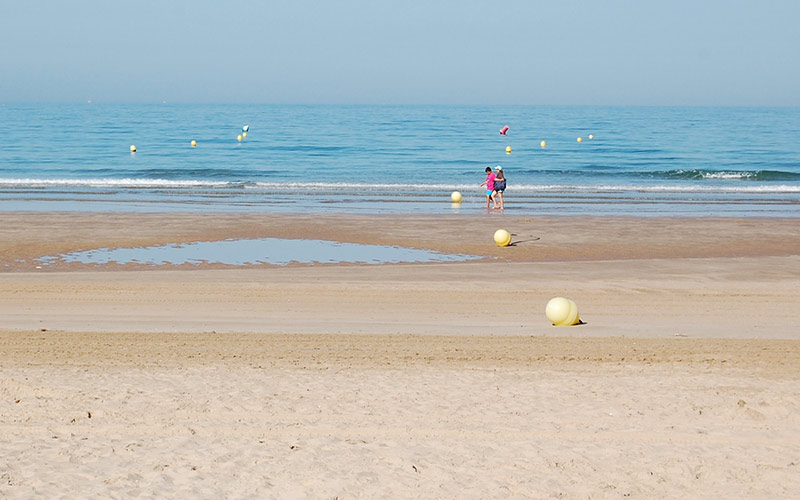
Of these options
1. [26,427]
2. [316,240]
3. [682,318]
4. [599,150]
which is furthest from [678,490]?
[599,150]

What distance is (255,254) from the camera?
58.0 ft

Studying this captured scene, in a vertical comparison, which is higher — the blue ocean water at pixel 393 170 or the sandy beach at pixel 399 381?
the sandy beach at pixel 399 381

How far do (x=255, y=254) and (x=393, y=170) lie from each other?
27330 millimetres

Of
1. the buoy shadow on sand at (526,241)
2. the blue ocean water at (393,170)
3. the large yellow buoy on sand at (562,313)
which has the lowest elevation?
the blue ocean water at (393,170)

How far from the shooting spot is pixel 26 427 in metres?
6.82

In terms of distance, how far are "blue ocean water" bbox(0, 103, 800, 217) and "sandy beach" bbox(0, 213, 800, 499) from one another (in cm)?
1255

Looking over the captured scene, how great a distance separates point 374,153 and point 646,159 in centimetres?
1571

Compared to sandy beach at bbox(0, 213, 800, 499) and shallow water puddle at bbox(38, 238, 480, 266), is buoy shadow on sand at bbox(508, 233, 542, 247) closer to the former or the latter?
shallow water puddle at bbox(38, 238, 480, 266)

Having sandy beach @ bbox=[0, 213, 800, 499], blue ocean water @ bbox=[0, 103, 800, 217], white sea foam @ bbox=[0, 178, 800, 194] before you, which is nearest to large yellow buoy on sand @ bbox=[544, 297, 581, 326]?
sandy beach @ bbox=[0, 213, 800, 499]

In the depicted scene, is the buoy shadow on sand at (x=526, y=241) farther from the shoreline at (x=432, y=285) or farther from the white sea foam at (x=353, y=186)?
the white sea foam at (x=353, y=186)

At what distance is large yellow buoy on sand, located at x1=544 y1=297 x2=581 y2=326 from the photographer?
1139 centimetres

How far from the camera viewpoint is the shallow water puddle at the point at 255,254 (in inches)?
666

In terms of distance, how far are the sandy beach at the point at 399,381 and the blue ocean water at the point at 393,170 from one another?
1255 cm

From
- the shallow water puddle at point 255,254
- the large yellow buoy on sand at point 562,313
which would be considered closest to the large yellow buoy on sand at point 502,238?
the shallow water puddle at point 255,254
